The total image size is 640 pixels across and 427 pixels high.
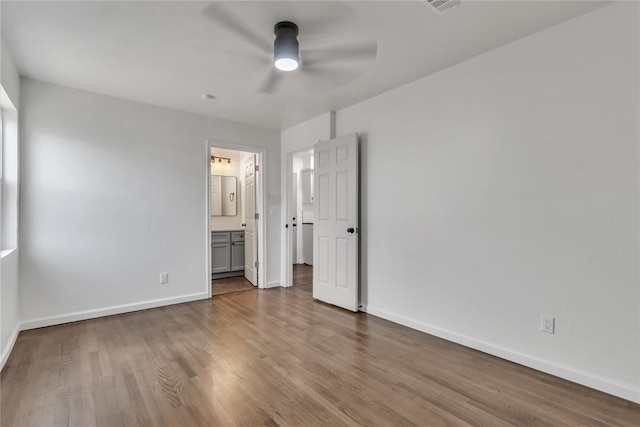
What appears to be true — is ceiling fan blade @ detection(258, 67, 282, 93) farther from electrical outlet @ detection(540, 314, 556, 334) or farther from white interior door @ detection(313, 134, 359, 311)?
electrical outlet @ detection(540, 314, 556, 334)

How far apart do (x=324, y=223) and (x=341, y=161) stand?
822 millimetres

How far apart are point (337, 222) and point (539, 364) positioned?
7.57 ft

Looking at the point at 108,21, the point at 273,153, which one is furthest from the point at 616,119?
the point at 273,153

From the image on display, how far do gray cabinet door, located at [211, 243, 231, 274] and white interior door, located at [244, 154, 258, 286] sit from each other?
339 mm

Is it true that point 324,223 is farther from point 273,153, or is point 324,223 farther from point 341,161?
point 273,153

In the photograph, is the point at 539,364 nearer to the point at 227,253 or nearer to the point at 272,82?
the point at 272,82

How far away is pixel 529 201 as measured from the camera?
7.75 feet

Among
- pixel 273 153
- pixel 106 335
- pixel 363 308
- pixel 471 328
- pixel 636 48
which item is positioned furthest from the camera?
pixel 273 153

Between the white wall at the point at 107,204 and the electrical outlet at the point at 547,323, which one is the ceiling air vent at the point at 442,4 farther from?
the white wall at the point at 107,204

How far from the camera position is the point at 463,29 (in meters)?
2.27

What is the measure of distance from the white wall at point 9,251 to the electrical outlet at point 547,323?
154 inches

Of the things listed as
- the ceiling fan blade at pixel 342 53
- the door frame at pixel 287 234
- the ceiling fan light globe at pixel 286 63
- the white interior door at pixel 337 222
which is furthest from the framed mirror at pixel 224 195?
the ceiling fan light globe at pixel 286 63

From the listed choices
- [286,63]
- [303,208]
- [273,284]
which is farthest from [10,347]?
[303,208]

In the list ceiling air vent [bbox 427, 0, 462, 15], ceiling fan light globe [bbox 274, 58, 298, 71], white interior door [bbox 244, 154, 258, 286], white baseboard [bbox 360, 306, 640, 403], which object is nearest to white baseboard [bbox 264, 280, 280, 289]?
white interior door [bbox 244, 154, 258, 286]
